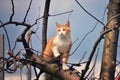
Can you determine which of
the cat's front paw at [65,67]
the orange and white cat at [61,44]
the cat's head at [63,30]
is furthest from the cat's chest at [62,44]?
the cat's front paw at [65,67]

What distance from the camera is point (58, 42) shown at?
19.4 feet

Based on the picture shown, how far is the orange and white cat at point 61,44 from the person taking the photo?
19.1 feet

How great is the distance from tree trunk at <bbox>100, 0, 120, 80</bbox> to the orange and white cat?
88 centimetres

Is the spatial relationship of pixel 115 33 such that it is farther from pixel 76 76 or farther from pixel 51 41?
pixel 51 41

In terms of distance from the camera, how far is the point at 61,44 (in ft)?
19.4

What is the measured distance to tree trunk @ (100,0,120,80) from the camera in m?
4.94

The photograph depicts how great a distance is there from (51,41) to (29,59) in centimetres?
137

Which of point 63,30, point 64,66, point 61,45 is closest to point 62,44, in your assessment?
point 61,45

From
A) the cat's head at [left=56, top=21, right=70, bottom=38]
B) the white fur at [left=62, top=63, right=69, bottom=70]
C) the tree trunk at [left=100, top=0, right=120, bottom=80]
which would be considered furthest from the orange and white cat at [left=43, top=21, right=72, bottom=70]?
the tree trunk at [left=100, top=0, right=120, bottom=80]

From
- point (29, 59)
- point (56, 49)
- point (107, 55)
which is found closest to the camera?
point (29, 59)

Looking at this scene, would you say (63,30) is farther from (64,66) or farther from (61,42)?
(64,66)

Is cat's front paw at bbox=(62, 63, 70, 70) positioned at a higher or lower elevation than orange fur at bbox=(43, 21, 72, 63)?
lower

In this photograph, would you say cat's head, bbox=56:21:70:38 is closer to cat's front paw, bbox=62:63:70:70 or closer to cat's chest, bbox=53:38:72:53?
cat's chest, bbox=53:38:72:53

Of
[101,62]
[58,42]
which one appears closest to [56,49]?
[58,42]
